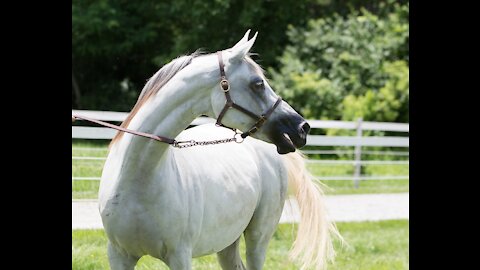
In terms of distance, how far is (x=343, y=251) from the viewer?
24.1 ft

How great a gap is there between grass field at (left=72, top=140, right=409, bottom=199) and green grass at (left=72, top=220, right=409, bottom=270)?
773 mm

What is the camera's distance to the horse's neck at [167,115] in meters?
3.94

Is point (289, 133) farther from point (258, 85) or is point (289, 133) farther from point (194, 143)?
point (194, 143)

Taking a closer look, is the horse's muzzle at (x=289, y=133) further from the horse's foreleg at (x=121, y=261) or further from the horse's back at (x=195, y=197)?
the horse's foreleg at (x=121, y=261)

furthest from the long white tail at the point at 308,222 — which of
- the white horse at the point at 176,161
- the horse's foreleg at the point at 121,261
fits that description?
the horse's foreleg at the point at 121,261

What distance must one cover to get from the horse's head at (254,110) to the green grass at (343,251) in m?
1.87

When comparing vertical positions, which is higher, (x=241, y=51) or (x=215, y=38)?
(x=241, y=51)

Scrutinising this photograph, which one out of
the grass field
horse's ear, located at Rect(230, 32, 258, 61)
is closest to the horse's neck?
horse's ear, located at Rect(230, 32, 258, 61)

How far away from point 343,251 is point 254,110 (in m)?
3.86

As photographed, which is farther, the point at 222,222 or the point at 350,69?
the point at 350,69

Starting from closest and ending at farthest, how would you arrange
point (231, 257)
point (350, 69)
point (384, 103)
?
1. point (231, 257)
2. point (384, 103)
3. point (350, 69)

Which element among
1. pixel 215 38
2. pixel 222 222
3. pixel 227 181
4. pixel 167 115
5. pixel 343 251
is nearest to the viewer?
pixel 167 115

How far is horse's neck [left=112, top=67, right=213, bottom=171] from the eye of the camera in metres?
3.94

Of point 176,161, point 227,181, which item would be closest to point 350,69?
point 227,181
